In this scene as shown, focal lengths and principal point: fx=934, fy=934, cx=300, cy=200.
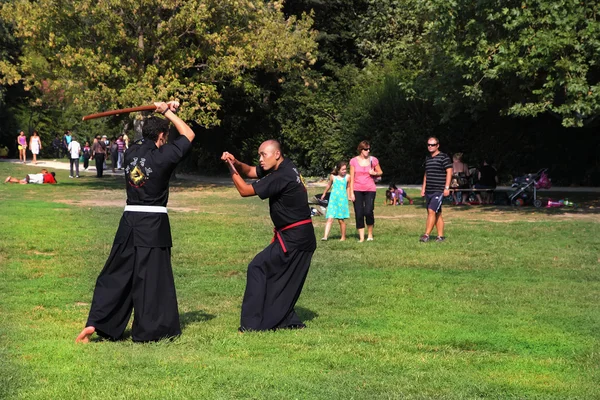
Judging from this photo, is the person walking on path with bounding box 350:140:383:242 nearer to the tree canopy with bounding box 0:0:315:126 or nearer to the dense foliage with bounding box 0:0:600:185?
the dense foliage with bounding box 0:0:600:185

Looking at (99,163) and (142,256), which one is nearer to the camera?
(142,256)

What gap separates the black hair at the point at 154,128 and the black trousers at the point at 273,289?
1.53m

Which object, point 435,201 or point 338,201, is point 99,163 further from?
point 435,201

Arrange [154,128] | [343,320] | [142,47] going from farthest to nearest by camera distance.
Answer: [142,47]
[343,320]
[154,128]

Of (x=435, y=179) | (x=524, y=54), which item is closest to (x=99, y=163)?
(x=524, y=54)

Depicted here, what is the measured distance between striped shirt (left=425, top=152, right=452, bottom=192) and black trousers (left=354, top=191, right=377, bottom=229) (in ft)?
3.79

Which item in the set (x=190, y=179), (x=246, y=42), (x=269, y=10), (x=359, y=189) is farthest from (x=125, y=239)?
(x=190, y=179)

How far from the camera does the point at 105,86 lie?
30.4 metres

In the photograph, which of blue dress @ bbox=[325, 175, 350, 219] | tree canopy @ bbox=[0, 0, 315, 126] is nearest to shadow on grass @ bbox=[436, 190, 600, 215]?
blue dress @ bbox=[325, 175, 350, 219]

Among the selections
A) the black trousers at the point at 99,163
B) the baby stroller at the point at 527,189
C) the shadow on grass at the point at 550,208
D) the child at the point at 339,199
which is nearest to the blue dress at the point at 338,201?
the child at the point at 339,199

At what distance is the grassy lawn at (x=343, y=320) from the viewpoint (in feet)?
21.6

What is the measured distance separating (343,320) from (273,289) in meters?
0.96

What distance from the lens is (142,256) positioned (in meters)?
8.02

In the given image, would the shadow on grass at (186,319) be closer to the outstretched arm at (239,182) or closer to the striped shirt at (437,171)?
the outstretched arm at (239,182)
